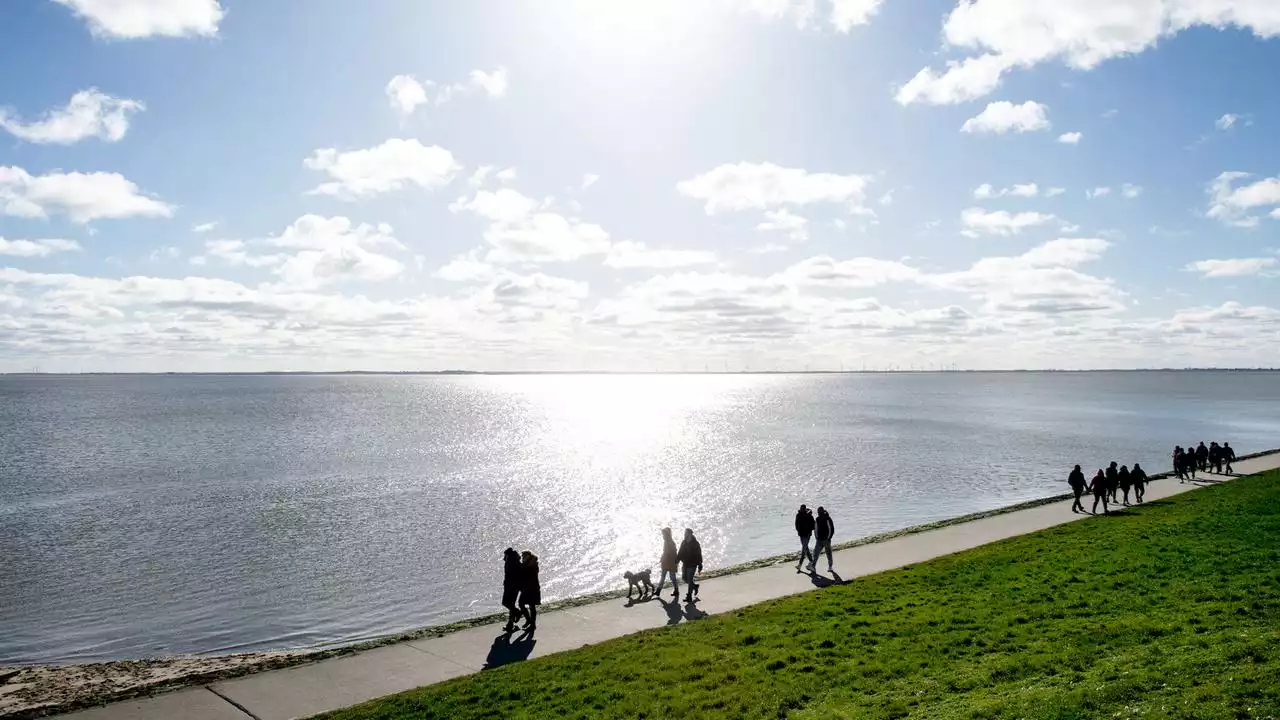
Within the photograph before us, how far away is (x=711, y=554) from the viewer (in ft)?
88.5

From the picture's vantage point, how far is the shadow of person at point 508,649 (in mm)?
13203

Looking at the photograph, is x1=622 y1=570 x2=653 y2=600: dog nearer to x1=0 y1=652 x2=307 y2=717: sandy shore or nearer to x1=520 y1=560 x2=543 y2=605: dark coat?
x1=520 y1=560 x2=543 y2=605: dark coat

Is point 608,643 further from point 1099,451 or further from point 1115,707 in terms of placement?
point 1099,451

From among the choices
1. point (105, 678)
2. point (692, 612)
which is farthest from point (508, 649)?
point (105, 678)

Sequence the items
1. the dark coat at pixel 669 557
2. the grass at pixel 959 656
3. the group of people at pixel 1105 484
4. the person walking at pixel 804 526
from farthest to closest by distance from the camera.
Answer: the group of people at pixel 1105 484 → the person walking at pixel 804 526 → the dark coat at pixel 669 557 → the grass at pixel 959 656

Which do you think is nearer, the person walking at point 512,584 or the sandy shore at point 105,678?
the sandy shore at point 105,678

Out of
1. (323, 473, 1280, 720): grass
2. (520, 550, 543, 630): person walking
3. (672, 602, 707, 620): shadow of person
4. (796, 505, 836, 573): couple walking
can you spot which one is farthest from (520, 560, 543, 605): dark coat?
(796, 505, 836, 573): couple walking

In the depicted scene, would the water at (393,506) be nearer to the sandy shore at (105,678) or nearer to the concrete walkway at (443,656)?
the sandy shore at (105,678)

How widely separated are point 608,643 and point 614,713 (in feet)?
11.8

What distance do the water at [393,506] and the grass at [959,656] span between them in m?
9.44

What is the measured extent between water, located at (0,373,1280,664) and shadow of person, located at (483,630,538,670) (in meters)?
6.27

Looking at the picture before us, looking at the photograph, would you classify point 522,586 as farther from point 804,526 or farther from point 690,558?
point 804,526

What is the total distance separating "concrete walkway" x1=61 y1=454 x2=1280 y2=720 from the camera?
1141cm

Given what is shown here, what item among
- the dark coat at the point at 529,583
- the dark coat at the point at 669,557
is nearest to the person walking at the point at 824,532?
the dark coat at the point at 669,557
